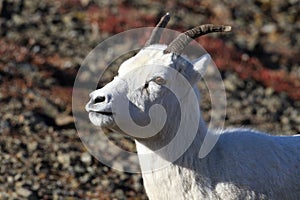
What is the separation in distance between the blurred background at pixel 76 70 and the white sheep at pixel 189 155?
14.7 ft

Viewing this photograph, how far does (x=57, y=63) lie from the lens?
62.5 ft

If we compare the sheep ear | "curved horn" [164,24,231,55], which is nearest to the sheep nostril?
"curved horn" [164,24,231,55]

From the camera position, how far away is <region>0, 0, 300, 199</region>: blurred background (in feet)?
42.7

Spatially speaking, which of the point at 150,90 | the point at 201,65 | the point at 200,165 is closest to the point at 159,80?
the point at 150,90

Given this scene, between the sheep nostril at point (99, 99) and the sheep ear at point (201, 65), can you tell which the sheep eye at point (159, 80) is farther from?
the sheep nostril at point (99, 99)

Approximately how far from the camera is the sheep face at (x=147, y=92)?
739cm

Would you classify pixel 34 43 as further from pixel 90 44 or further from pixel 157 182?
pixel 157 182

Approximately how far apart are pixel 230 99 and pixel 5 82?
14.6 feet

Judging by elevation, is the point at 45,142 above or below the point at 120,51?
above

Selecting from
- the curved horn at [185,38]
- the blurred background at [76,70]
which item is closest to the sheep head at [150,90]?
the curved horn at [185,38]

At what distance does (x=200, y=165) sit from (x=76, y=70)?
428 inches

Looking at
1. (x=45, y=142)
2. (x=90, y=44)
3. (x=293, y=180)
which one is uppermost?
(x=293, y=180)

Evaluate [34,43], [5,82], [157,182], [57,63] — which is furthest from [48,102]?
[157,182]

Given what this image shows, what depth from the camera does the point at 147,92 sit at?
305 inches
